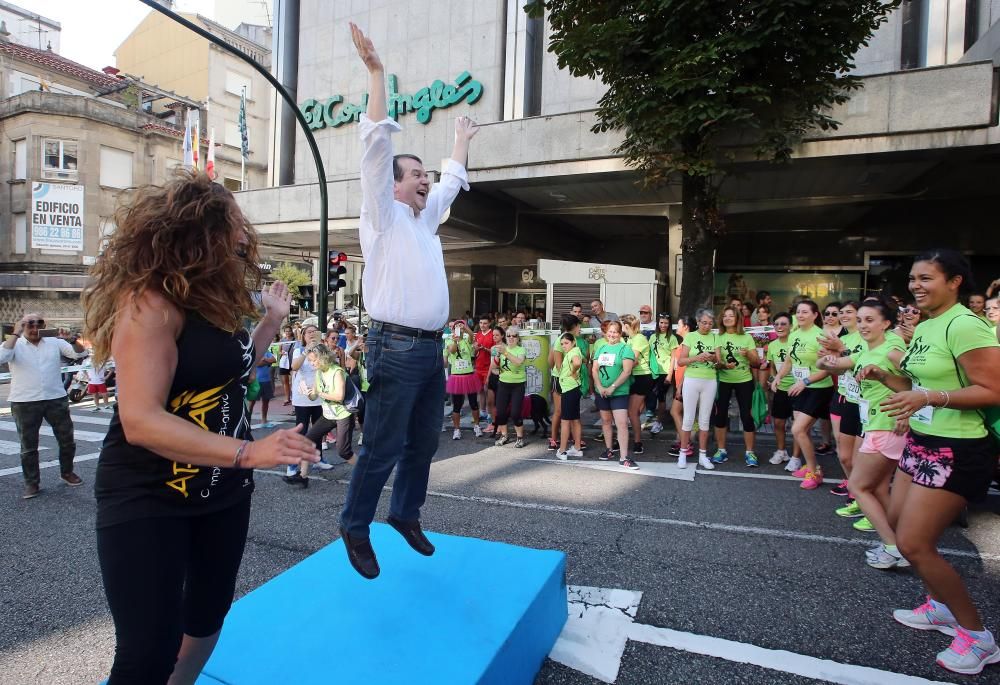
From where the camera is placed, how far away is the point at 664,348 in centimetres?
943

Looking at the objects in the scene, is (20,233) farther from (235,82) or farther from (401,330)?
(401,330)

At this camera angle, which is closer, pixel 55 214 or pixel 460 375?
pixel 460 375

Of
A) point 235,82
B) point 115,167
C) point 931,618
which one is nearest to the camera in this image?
point 931,618

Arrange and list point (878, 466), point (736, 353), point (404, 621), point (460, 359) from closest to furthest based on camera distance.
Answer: point (404, 621)
point (878, 466)
point (736, 353)
point (460, 359)

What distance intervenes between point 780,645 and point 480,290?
23423 mm

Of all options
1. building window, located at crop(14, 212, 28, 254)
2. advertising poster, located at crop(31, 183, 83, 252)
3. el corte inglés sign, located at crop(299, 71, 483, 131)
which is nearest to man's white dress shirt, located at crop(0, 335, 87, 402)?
el corte inglés sign, located at crop(299, 71, 483, 131)

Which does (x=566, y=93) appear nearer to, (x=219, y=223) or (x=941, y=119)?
(x=941, y=119)

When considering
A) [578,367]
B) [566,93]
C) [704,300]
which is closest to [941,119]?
[704,300]

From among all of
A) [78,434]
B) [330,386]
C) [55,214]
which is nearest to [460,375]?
[330,386]

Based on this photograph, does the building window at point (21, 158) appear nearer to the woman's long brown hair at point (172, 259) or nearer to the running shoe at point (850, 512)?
the woman's long brown hair at point (172, 259)

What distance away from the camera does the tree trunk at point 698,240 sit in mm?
10602

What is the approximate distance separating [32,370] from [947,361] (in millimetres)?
8202

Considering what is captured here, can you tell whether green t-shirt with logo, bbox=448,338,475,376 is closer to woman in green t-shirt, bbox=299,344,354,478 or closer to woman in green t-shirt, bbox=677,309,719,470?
woman in green t-shirt, bbox=299,344,354,478

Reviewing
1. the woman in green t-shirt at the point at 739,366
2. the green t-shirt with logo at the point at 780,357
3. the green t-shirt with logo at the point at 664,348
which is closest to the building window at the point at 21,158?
the green t-shirt with logo at the point at 664,348
